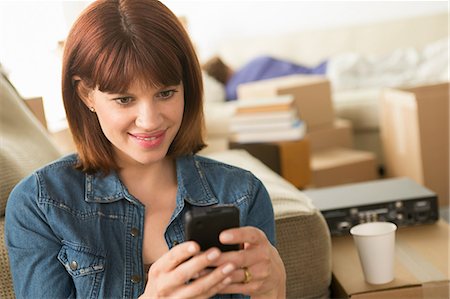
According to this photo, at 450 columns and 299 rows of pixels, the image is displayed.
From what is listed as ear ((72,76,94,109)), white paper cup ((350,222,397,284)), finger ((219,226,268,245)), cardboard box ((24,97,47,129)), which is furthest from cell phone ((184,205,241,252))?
cardboard box ((24,97,47,129))

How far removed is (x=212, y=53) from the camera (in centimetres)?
440

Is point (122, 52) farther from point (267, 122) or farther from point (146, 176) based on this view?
point (267, 122)

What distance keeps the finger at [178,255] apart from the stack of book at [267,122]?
1.77 metres

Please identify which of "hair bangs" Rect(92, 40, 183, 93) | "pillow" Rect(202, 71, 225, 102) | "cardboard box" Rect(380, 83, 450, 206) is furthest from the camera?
"pillow" Rect(202, 71, 225, 102)

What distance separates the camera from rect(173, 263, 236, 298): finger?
2.89 ft

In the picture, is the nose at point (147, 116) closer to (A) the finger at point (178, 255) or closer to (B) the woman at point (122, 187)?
(B) the woman at point (122, 187)

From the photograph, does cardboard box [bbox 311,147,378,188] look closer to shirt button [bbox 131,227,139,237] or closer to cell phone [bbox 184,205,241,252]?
shirt button [bbox 131,227,139,237]

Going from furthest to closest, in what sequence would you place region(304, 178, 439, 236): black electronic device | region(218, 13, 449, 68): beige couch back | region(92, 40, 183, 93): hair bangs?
region(218, 13, 449, 68): beige couch back < region(304, 178, 439, 236): black electronic device < region(92, 40, 183, 93): hair bangs

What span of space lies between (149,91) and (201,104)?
0.55 feet

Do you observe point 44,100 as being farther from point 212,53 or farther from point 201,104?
point 212,53

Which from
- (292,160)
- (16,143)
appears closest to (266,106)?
(292,160)

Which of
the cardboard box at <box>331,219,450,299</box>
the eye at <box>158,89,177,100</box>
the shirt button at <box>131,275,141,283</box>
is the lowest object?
the cardboard box at <box>331,219,450,299</box>

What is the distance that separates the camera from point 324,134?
3.23 m

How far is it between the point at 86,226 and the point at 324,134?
229 centimetres
